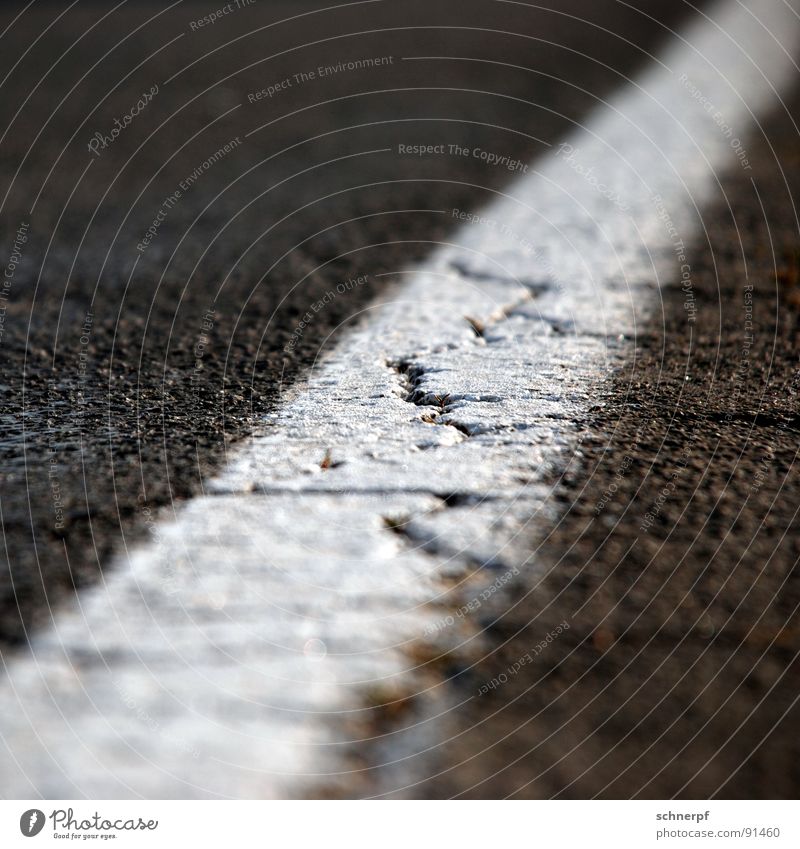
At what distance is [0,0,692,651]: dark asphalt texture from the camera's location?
1.98 meters

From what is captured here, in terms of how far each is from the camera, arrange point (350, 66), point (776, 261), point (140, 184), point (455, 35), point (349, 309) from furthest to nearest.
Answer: point (455, 35)
point (350, 66)
point (140, 184)
point (776, 261)
point (349, 309)

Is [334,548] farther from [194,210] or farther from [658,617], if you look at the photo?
[194,210]

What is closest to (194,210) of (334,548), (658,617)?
(334,548)

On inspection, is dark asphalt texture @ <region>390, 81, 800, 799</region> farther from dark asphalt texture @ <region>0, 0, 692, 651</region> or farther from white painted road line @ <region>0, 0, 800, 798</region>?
dark asphalt texture @ <region>0, 0, 692, 651</region>

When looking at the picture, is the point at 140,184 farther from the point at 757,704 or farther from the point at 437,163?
the point at 757,704

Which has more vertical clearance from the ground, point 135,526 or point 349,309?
point 349,309

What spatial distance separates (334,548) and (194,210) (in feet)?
7.81

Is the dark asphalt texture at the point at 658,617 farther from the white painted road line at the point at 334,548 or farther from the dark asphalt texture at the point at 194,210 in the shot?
the dark asphalt texture at the point at 194,210

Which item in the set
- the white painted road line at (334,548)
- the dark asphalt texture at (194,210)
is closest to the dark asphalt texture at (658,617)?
the white painted road line at (334,548)

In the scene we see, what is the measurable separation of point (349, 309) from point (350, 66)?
13.4 feet

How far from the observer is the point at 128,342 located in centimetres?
265

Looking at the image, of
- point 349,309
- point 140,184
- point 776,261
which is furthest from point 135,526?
point 140,184
